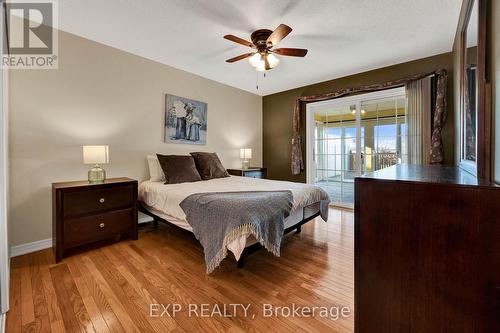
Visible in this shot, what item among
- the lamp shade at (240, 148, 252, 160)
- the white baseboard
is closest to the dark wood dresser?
the white baseboard

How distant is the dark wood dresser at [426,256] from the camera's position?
2.36 ft

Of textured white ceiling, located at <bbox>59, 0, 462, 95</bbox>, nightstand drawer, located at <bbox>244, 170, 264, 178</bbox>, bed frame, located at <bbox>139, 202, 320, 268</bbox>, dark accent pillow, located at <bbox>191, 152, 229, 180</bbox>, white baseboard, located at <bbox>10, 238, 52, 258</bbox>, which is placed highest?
textured white ceiling, located at <bbox>59, 0, 462, 95</bbox>

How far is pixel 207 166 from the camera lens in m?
3.52

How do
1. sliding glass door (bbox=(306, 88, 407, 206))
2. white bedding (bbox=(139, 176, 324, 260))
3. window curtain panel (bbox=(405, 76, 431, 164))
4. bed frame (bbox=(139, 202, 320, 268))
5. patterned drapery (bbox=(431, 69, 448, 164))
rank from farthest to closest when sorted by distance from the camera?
sliding glass door (bbox=(306, 88, 407, 206)), window curtain panel (bbox=(405, 76, 431, 164)), patterned drapery (bbox=(431, 69, 448, 164)), white bedding (bbox=(139, 176, 324, 260)), bed frame (bbox=(139, 202, 320, 268))

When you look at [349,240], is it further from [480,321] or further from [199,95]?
[199,95]

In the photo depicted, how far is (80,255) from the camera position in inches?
89.0

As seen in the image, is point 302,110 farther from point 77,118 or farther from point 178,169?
point 77,118

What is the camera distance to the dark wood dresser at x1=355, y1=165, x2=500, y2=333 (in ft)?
2.36

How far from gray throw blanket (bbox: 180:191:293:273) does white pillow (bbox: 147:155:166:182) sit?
1.20m

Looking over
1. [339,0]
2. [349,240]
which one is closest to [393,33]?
[339,0]

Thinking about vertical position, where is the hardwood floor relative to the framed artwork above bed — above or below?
below

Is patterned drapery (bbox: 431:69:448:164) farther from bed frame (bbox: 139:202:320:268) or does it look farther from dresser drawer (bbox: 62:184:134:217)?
dresser drawer (bbox: 62:184:134:217)

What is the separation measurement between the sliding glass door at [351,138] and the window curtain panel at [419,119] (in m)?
0.20

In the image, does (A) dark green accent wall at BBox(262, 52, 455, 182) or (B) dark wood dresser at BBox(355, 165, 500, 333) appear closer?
(B) dark wood dresser at BBox(355, 165, 500, 333)
